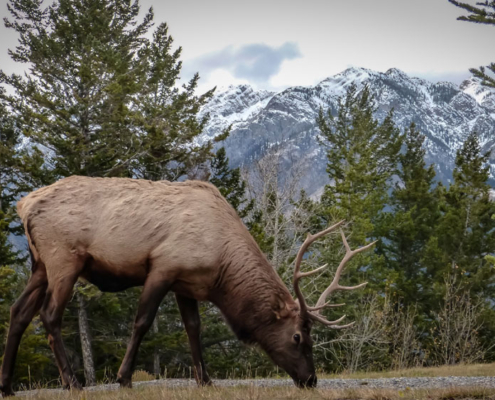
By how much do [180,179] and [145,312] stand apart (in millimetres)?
15040

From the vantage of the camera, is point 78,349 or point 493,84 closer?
point 493,84

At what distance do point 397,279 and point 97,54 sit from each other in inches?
797

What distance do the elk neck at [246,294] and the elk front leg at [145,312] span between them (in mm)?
616

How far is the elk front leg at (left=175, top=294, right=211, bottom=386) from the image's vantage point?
6.29 metres

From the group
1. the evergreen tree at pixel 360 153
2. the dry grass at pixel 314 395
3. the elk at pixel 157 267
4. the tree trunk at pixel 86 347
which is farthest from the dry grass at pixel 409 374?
the evergreen tree at pixel 360 153

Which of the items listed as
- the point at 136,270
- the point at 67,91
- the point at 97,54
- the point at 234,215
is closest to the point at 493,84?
the point at 234,215

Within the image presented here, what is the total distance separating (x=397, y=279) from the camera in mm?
30281

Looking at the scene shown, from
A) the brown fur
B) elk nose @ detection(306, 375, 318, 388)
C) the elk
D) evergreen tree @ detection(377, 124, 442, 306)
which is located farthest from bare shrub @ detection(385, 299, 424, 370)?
the brown fur

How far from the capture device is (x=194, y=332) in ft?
21.0

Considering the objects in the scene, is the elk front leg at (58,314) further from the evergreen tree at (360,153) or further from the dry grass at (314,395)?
the evergreen tree at (360,153)

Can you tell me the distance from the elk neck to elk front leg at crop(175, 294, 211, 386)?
57 centimetres

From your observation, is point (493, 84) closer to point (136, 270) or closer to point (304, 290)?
point (136, 270)

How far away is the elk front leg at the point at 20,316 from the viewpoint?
5.84 m

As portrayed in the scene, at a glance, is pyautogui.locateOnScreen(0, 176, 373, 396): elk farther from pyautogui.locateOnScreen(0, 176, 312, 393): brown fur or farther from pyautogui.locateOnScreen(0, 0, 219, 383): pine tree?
pyautogui.locateOnScreen(0, 0, 219, 383): pine tree
